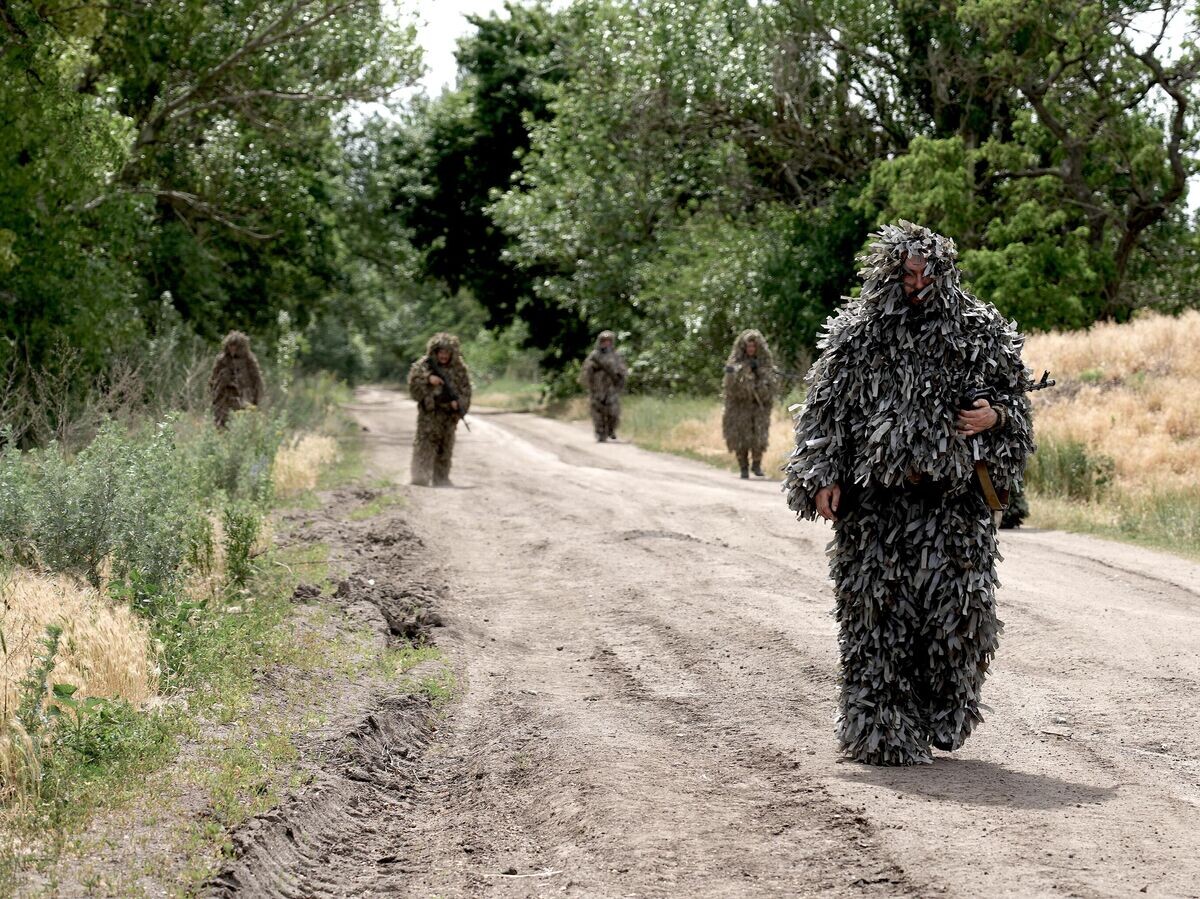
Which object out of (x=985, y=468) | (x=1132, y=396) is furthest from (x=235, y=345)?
(x=985, y=468)

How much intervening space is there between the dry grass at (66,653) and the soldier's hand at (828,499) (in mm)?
3495

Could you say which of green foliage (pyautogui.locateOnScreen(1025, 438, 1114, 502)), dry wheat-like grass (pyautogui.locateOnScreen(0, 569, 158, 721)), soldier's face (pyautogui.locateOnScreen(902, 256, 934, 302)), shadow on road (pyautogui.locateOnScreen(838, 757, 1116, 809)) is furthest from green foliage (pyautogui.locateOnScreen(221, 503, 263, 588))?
green foliage (pyautogui.locateOnScreen(1025, 438, 1114, 502))

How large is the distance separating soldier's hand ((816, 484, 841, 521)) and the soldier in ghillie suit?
630 inches

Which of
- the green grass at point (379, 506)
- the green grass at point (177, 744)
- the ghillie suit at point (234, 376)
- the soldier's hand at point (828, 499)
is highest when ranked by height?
the soldier's hand at point (828, 499)

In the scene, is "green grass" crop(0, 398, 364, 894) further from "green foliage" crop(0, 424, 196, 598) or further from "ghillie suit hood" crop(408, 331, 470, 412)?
"ghillie suit hood" crop(408, 331, 470, 412)

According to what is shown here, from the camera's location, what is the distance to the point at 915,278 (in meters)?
7.03

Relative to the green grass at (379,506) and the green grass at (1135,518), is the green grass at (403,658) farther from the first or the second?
the green grass at (1135,518)

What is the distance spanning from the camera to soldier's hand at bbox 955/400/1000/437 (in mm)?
6930

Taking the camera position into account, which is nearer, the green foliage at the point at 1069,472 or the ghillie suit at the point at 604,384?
the green foliage at the point at 1069,472

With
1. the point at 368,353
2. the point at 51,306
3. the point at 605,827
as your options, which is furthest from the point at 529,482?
the point at 368,353

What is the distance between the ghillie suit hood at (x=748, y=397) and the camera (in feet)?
75.9

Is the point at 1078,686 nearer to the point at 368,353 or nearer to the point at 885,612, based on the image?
the point at 885,612

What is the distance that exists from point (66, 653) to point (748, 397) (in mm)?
16343

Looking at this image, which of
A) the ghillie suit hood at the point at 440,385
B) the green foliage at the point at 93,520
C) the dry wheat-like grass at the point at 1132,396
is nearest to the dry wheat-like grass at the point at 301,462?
the ghillie suit hood at the point at 440,385
